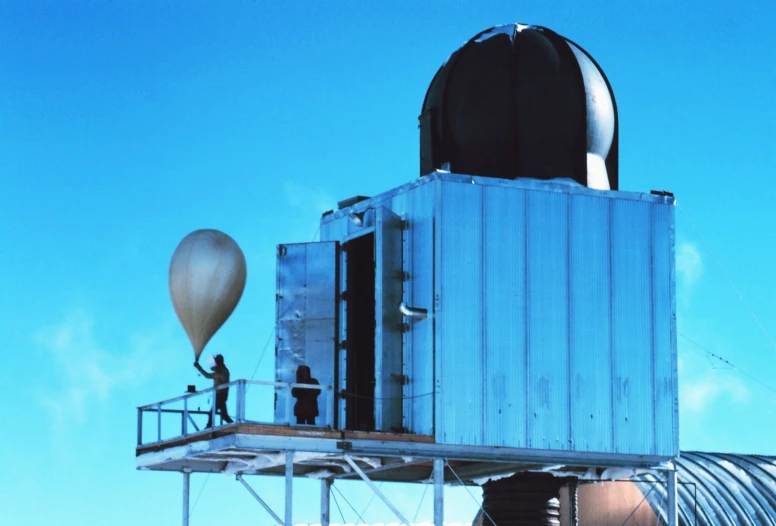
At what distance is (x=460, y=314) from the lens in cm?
3816

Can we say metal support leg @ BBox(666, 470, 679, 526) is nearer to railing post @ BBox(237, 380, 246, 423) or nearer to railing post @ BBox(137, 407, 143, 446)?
railing post @ BBox(237, 380, 246, 423)

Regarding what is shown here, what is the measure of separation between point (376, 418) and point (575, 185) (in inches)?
289

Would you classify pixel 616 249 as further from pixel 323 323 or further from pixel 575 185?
pixel 323 323

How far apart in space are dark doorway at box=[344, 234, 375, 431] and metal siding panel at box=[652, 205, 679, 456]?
22.2ft

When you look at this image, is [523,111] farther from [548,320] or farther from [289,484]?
[289,484]

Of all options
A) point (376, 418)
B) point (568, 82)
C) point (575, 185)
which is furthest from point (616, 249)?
point (376, 418)

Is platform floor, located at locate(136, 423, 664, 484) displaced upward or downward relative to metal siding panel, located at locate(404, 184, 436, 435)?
downward

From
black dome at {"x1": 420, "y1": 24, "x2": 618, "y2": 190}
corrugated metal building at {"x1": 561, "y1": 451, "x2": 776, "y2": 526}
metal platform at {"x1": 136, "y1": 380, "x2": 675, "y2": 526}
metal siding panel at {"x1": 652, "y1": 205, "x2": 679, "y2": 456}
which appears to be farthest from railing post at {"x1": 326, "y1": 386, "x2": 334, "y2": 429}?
corrugated metal building at {"x1": 561, "y1": 451, "x2": 776, "y2": 526}

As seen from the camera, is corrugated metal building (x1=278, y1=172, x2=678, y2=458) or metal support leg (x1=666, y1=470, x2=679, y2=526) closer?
corrugated metal building (x1=278, y1=172, x2=678, y2=458)

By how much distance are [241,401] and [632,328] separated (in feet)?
32.5

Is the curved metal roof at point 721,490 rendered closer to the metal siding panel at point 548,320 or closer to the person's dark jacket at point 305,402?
the metal siding panel at point 548,320

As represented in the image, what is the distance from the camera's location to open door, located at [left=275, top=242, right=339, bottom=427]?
1574 inches

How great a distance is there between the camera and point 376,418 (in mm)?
38469

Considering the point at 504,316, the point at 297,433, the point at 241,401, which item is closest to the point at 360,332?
the point at 504,316
